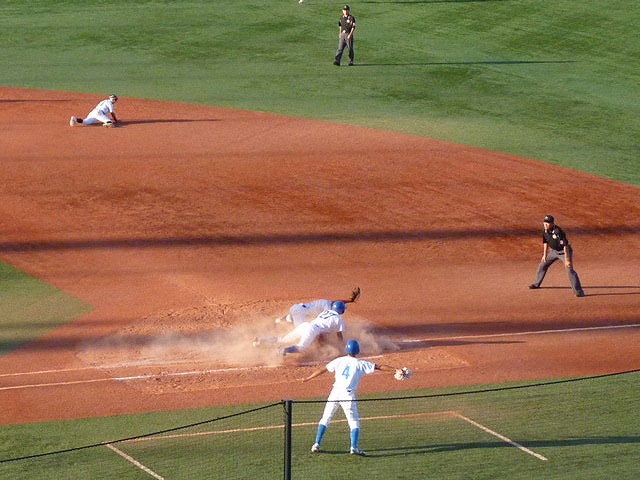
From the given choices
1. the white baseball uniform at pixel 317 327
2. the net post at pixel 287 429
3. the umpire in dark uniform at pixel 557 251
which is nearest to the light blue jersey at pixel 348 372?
the net post at pixel 287 429

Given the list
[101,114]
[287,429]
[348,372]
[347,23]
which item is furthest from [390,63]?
[287,429]

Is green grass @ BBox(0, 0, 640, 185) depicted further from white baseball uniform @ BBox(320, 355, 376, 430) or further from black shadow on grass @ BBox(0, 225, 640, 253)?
white baseball uniform @ BBox(320, 355, 376, 430)

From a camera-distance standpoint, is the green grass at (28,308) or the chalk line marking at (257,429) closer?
the chalk line marking at (257,429)

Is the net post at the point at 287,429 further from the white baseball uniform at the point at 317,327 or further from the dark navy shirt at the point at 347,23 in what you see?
the dark navy shirt at the point at 347,23

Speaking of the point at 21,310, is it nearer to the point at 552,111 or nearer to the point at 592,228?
the point at 592,228

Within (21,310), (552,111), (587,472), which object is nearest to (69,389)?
(21,310)
